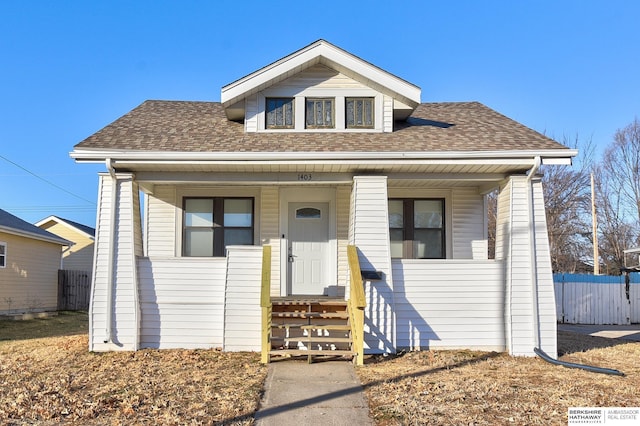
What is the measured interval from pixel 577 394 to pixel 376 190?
4.55m

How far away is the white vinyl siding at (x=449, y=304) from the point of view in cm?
938

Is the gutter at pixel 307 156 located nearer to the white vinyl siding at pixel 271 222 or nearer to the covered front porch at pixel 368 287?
the covered front porch at pixel 368 287

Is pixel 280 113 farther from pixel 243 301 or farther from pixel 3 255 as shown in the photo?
pixel 3 255

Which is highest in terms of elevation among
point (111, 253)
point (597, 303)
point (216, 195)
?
point (216, 195)

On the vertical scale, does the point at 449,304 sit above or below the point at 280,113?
below

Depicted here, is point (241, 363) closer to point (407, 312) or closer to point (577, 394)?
point (407, 312)

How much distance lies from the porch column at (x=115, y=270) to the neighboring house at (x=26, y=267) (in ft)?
31.7

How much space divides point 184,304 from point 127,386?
266cm

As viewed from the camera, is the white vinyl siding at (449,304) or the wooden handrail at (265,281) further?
the white vinyl siding at (449,304)

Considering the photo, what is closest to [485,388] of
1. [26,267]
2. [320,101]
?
[320,101]

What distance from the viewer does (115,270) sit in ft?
30.7

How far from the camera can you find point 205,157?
9.12 metres

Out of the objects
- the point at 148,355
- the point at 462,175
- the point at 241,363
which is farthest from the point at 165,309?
the point at 462,175

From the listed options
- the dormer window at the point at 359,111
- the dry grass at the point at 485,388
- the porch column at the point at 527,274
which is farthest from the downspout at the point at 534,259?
the dormer window at the point at 359,111
